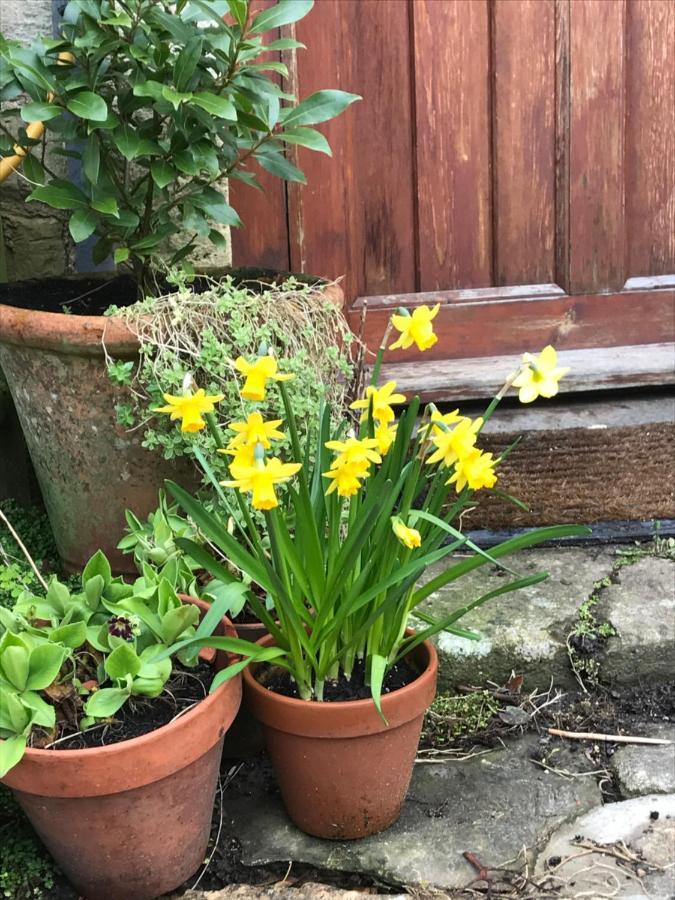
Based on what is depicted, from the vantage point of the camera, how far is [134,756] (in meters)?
1.38

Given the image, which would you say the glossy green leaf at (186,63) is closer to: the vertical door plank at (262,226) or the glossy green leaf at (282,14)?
the glossy green leaf at (282,14)

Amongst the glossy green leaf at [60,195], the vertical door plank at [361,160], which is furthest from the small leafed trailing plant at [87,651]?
the vertical door plank at [361,160]

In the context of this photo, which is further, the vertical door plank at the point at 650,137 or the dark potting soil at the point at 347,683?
the vertical door plank at the point at 650,137

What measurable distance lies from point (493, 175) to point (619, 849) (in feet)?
5.56

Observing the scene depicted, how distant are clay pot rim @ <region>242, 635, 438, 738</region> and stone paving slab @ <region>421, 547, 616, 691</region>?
476mm

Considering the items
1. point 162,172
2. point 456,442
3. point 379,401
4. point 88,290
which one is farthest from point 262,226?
point 456,442

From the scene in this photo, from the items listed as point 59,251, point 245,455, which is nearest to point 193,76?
point 59,251

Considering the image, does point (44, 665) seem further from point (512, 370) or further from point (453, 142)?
point (453, 142)

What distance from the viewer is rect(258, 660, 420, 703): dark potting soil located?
1.63m

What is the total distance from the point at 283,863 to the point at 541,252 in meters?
1.72

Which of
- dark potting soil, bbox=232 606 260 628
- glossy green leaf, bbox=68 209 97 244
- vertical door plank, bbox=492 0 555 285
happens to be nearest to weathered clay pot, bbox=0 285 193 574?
glossy green leaf, bbox=68 209 97 244

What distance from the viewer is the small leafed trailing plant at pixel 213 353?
1.83 meters

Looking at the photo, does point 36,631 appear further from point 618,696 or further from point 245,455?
point 618,696

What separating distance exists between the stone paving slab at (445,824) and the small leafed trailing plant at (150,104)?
1.10 meters
